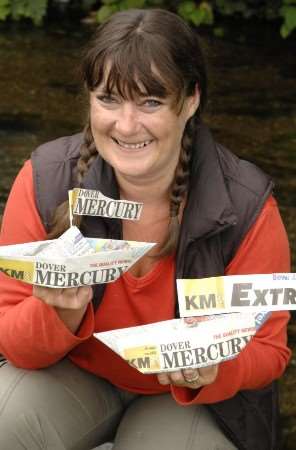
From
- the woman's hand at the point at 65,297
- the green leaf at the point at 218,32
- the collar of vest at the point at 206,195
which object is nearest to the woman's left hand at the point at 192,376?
the woman's hand at the point at 65,297

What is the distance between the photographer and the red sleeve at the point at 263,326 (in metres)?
2.27

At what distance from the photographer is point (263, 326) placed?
7.85 feet

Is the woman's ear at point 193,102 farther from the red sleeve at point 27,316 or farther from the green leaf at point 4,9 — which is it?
the green leaf at point 4,9

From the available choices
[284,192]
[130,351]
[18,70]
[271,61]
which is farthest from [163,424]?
[271,61]

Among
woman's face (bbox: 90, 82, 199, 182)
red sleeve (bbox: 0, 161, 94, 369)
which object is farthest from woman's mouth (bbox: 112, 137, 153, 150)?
red sleeve (bbox: 0, 161, 94, 369)

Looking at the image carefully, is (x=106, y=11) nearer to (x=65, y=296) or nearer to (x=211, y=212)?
(x=211, y=212)

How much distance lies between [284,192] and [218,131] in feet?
3.12

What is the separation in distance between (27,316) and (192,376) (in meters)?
0.42

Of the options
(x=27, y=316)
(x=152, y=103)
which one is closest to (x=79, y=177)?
(x=152, y=103)

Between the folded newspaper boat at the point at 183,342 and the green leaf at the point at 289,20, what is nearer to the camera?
the folded newspaper boat at the point at 183,342

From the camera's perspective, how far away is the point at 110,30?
2273 millimetres

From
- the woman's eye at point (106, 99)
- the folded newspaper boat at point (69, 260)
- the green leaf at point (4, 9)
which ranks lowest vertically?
the green leaf at point (4, 9)

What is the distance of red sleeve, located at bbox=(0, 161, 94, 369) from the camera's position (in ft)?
7.31

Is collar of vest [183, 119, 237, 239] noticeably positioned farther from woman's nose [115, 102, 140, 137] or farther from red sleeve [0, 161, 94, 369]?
red sleeve [0, 161, 94, 369]
